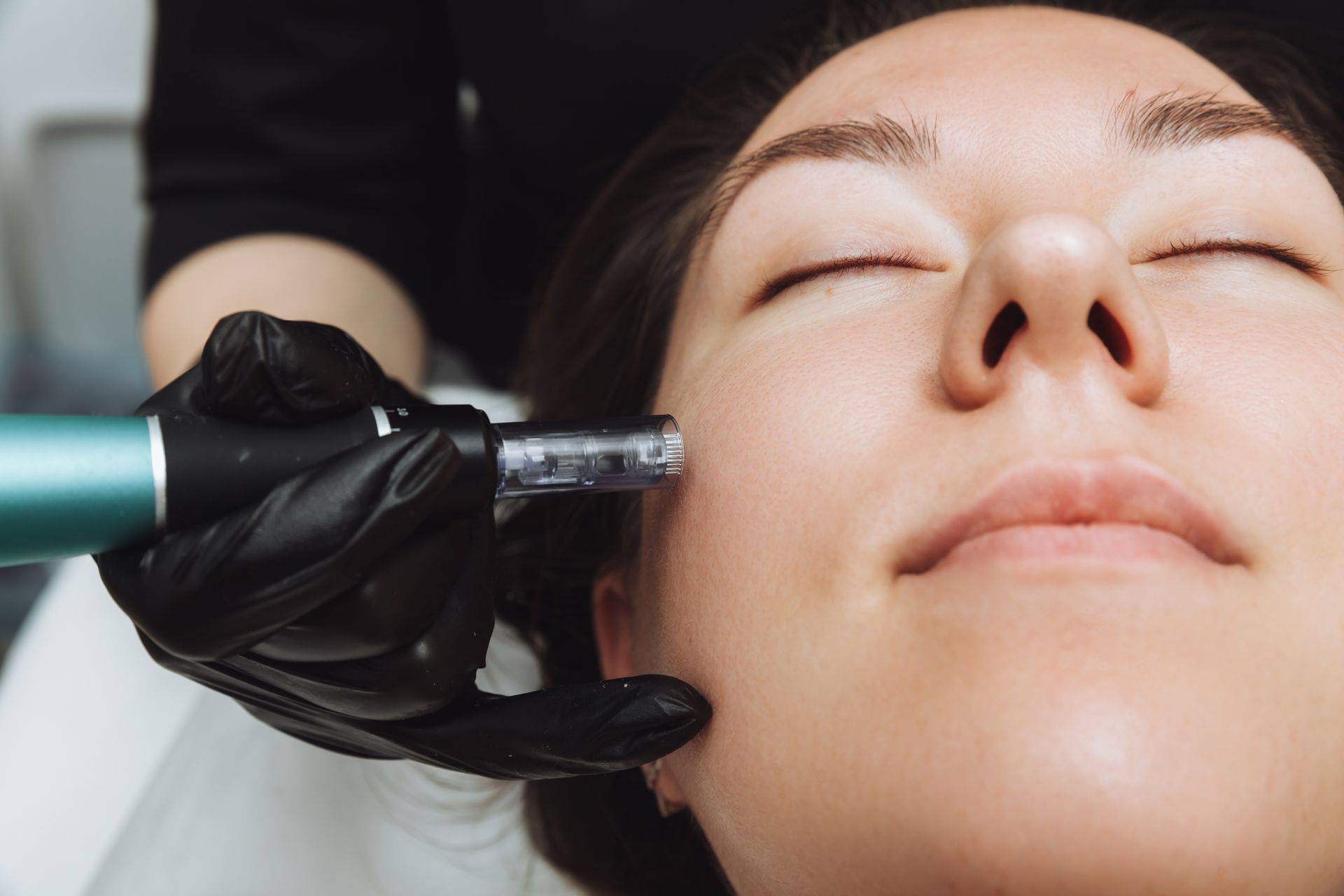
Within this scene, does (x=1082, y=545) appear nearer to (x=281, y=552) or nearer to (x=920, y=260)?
(x=920, y=260)

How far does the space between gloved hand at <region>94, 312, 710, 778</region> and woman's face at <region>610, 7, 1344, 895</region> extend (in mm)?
87

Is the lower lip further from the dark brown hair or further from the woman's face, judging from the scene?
the dark brown hair

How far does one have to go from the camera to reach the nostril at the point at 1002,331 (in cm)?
63

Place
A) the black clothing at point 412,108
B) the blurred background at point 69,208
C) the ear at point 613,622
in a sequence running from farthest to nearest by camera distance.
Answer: the blurred background at point 69,208 < the black clothing at point 412,108 < the ear at point 613,622

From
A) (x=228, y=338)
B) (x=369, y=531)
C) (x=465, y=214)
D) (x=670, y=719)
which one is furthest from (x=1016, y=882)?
(x=465, y=214)

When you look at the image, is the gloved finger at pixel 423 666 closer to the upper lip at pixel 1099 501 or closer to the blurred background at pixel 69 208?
the upper lip at pixel 1099 501

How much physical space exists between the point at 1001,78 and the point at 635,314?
1.28 ft

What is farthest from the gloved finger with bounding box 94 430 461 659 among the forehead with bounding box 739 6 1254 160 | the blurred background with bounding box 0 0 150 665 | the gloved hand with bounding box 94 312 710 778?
the blurred background with bounding box 0 0 150 665

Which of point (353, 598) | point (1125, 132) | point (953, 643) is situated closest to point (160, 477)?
point (353, 598)

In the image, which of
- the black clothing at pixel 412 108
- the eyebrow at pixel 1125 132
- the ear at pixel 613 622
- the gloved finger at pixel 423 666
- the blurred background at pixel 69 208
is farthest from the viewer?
the blurred background at pixel 69 208

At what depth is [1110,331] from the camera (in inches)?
24.2

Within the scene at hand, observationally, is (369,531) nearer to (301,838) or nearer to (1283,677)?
(1283,677)

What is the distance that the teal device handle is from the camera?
21.6 inches

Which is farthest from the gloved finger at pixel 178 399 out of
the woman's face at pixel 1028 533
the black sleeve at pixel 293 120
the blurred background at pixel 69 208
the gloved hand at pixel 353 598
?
the blurred background at pixel 69 208
